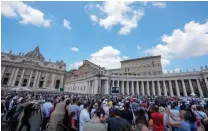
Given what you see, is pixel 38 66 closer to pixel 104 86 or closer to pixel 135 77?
pixel 104 86

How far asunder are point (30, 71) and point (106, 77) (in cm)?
3907

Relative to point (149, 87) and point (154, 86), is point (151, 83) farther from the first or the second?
point (149, 87)

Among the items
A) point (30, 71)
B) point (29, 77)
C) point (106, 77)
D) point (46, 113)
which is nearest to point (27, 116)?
point (46, 113)

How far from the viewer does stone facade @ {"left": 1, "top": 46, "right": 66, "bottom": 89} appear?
5212cm

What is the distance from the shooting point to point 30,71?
56875mm

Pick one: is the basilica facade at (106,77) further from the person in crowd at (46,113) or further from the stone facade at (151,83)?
the person in crowd at (46,113)

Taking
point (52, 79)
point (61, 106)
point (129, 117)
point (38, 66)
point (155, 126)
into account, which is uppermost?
point (38, 66)

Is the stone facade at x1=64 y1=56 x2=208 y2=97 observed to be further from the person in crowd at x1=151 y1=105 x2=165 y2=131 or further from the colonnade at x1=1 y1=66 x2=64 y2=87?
the person in crowd at x1=151 y1=105 x2=165 y2=131

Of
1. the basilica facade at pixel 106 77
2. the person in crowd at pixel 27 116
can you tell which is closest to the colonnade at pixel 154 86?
the basilica facade at pixel 106 77

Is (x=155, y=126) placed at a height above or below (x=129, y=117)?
below

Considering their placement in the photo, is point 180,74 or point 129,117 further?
point 180,74

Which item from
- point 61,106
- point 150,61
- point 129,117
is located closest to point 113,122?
point 129,117

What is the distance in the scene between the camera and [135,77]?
162 ft

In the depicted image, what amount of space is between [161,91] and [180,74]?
32.3ft
